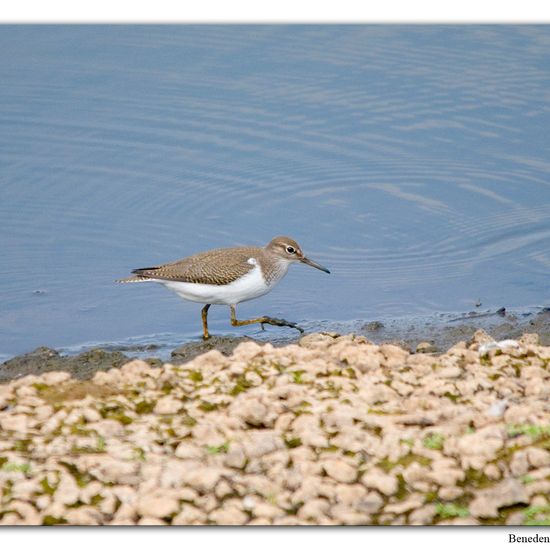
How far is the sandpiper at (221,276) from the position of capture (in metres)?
10.1

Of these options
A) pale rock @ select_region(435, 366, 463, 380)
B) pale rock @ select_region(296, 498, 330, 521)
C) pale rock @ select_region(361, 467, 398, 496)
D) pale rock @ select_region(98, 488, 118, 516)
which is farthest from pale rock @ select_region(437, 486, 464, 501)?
pale rock @ select_region(98, 488, 118, 516)

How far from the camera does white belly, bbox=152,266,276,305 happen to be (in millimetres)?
10062

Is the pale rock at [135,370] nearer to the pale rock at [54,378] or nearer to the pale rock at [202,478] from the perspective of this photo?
the pale rock at [54,378]

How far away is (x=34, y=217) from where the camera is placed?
11812mm

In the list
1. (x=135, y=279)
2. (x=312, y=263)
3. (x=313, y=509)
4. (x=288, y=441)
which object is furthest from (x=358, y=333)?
(x=313, y=509)

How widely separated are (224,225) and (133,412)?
5191 mm

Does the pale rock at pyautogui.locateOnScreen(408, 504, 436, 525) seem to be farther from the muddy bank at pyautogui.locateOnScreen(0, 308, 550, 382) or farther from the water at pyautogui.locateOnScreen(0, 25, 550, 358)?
the water at pyautogui.locateOnScreen(0, 25, 550, 358)

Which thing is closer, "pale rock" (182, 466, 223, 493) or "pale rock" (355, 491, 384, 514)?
"pale rock" (355, 491, 384, 514)

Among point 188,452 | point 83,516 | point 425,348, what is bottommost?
point 425,348

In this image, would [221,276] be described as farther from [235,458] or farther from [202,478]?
[202,478]

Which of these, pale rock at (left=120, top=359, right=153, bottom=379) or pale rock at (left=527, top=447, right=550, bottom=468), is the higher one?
pale rock at (left=527, top=447, right=550, bottom=468)

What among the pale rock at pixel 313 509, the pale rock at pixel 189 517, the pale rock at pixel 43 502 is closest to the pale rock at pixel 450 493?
the pale rock at pixel 313 509

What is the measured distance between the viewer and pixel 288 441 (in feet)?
21.1

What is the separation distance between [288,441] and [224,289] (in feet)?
12.6
